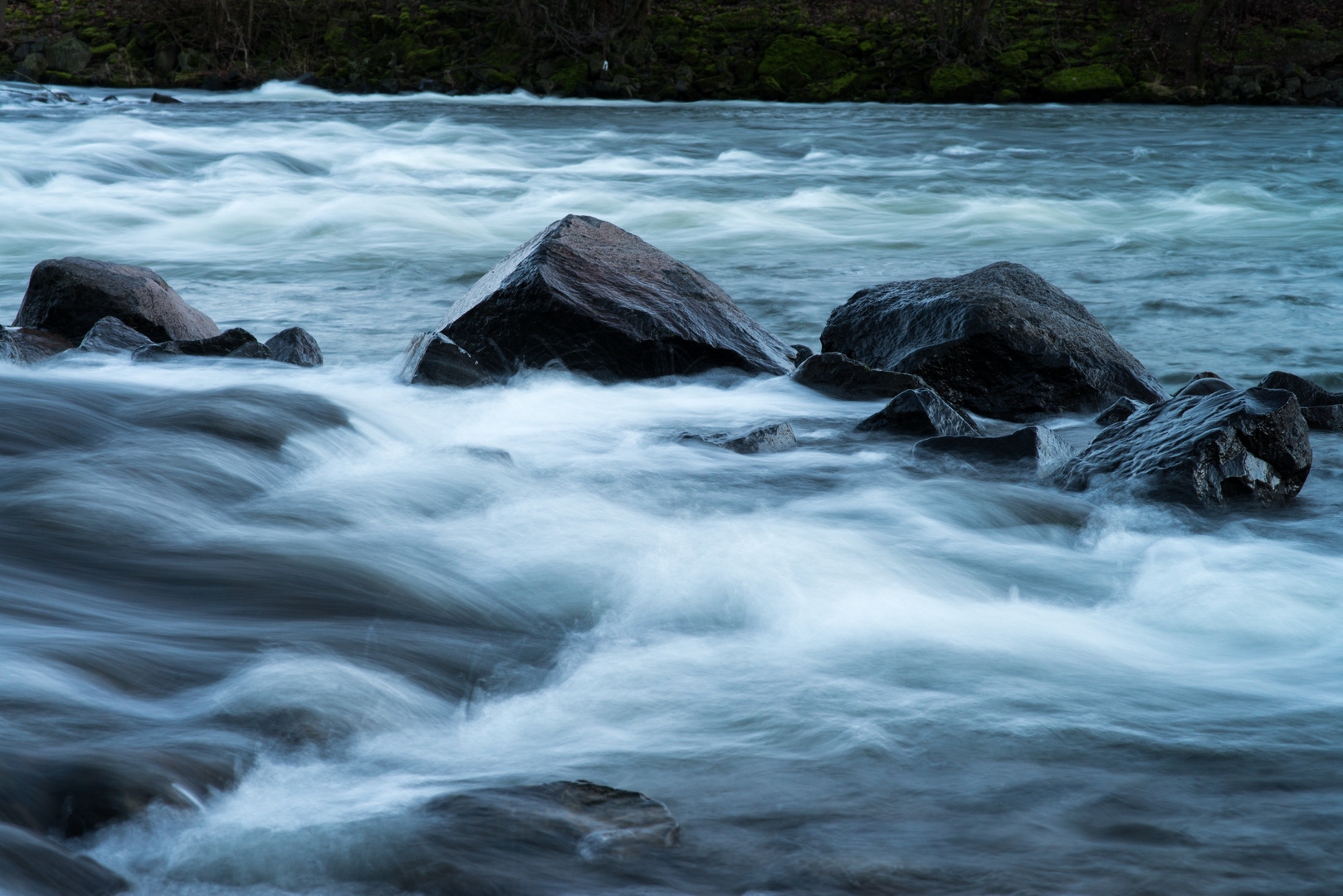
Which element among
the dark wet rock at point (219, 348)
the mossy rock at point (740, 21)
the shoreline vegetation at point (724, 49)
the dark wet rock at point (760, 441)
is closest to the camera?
the dark wet rock at point (760, 441)

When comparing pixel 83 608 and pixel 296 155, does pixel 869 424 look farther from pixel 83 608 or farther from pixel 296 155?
pixel 296 155

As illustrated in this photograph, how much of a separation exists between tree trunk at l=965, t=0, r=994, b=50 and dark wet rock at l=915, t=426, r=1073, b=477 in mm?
23666

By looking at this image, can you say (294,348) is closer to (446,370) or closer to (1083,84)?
(446,370)

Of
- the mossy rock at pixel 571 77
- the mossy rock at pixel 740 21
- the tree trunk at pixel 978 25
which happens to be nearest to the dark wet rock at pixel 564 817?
the mossy rock at pixel 571 77

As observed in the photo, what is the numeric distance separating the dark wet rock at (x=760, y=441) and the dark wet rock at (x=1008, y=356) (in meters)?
0.99

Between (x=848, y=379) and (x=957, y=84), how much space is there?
21.3 m

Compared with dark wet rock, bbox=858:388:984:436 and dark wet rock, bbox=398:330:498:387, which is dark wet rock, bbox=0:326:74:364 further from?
dark wet rock, bbox=858:388:984:436

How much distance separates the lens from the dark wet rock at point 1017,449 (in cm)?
391

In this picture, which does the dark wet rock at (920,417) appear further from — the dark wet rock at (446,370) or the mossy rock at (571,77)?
the mossy rock at (571,77)

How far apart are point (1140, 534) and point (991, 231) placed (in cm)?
723

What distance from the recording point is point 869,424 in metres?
4.36

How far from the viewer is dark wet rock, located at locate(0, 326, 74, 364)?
186 inches

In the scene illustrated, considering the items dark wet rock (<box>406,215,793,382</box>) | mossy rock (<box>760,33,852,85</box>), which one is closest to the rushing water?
dark wet rock (<box>406,215,793,382</box>)

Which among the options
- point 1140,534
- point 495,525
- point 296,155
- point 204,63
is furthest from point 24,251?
point 204,63
